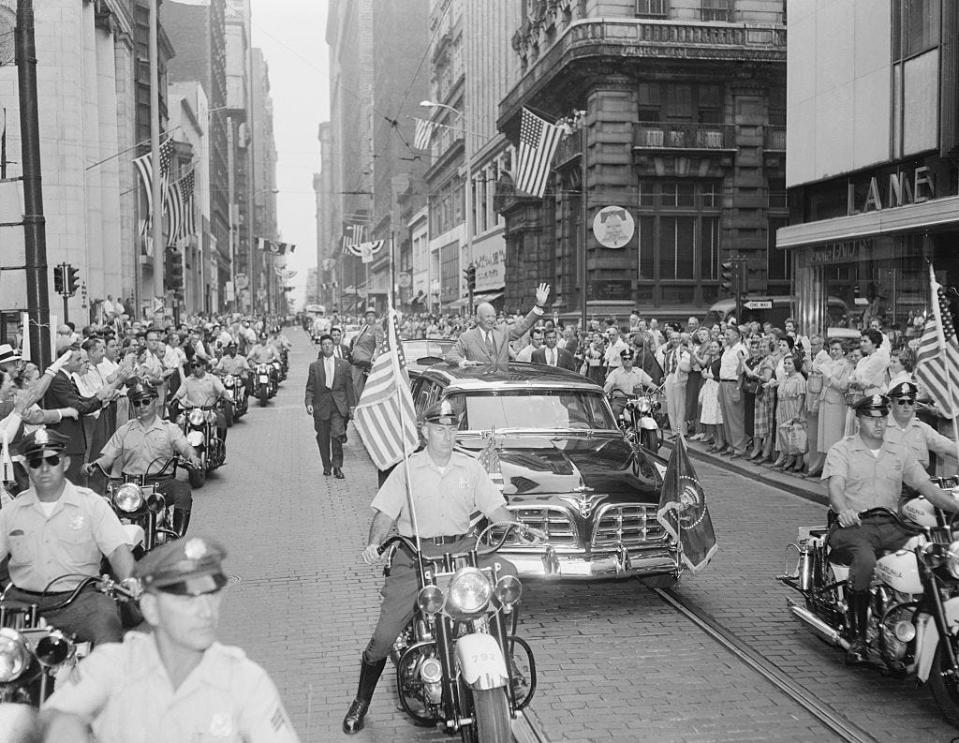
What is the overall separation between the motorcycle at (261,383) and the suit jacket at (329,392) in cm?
1319

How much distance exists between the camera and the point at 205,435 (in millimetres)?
15734

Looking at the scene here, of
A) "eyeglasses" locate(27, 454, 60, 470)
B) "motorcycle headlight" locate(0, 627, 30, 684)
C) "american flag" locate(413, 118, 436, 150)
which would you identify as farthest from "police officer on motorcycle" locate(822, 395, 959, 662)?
"american flag" locate(413, 118, 436, 150)

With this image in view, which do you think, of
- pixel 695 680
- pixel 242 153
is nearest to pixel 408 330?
pixel 695 680

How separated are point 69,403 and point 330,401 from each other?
4.28 m

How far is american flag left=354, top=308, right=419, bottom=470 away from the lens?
712 centimetres

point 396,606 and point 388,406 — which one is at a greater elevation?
point 388,406

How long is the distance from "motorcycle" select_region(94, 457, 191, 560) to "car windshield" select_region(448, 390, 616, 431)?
2.53 m

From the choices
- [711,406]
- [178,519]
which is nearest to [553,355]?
[711,406]

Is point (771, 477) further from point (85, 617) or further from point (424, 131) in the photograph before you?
point (424, 131)

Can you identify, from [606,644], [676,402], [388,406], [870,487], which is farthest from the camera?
[676,402]

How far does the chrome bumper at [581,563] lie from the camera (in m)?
8.30

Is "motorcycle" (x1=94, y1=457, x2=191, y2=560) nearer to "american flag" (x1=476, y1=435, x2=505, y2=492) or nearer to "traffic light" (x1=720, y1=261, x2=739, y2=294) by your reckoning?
"american flag" (x1=476, y1=435, x2=505, y2=492)

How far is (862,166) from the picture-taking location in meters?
22.4

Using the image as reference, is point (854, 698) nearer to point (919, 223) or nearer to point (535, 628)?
point (535, 628)
